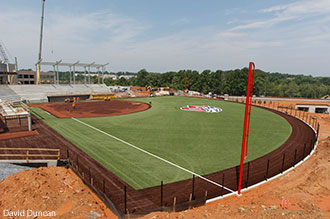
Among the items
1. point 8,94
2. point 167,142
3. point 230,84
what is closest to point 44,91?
point 8,94

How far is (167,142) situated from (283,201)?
16553 millimetres

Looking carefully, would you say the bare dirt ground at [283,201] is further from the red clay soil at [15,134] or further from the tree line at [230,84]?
the tree line at [230,84]

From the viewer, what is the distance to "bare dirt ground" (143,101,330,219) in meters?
11.3

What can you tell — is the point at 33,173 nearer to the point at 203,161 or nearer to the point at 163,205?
the point at 163,205

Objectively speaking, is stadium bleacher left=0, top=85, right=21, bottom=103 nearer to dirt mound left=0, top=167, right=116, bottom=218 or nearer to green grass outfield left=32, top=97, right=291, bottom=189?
green grass outfield left=32, top=97, right=291, bottom=189

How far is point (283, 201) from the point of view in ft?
43.2

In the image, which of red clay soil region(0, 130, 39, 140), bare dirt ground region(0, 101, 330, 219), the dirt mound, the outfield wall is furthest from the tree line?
the dirt mound

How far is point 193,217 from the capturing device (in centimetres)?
1158

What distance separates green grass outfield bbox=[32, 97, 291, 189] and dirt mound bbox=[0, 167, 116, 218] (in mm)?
3712

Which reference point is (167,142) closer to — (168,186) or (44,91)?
(168,186)

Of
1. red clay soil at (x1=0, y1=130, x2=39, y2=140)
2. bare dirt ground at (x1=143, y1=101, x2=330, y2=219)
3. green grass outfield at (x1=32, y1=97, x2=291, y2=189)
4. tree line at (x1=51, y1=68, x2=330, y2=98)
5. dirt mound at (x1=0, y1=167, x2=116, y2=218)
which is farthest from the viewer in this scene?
tree line at (x1=51, y1=68, x2=330, y2=98)

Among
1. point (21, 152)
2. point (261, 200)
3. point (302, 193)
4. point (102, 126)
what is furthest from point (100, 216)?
point (102, 126)

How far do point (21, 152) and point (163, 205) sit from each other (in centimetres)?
1842

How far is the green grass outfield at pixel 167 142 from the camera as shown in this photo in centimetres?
1992
